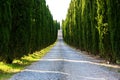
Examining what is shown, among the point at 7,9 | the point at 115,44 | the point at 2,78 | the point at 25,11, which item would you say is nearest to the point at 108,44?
the point at 115,44

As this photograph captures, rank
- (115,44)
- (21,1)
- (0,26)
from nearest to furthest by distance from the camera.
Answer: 1. (0,26)
2. (115,44)
3. (21,1)

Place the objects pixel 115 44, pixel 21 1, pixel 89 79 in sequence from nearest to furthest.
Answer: pixel 89 79 < pixel 115 44 < pixel 21 1

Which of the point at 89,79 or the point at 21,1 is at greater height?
the point at 21,1

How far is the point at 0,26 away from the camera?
16.2 metres

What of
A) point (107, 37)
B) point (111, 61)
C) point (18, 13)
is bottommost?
point (111, 61)

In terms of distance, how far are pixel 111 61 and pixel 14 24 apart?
748cm

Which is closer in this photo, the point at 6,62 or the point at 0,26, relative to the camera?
the point at 0,26

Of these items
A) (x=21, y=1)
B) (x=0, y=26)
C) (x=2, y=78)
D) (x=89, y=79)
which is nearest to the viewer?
(x=89, y=79)

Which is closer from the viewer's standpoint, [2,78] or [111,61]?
[2,78]

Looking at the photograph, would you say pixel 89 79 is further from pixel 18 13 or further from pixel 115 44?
pixel 18 13

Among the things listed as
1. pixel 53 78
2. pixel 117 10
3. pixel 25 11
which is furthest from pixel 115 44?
pixel 53 78

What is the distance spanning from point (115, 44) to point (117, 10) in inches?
90.3

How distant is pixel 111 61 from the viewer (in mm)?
22688

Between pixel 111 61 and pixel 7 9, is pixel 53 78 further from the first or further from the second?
pixel 111 61
